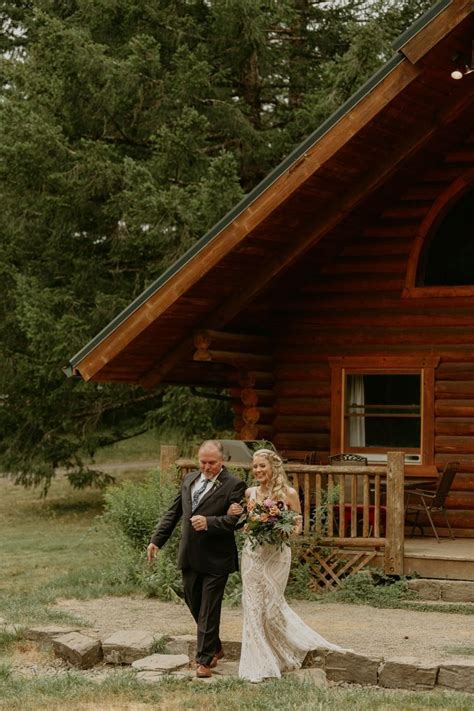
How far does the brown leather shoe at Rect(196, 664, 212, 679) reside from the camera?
8945 millimetres

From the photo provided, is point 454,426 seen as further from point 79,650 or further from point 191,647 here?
point 79,650

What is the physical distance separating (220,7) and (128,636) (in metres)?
15.6

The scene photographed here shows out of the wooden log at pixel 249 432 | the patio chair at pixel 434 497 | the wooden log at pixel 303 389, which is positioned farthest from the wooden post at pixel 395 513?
the wooden log at pixel 249 432

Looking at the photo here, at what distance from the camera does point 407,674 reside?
8.81m

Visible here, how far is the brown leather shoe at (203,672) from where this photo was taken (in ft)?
29.3

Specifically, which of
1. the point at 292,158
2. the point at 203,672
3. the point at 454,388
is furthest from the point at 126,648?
the point at 454,388

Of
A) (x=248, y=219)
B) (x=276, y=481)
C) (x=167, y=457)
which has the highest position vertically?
(x=248, y=219)

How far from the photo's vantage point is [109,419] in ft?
80.8

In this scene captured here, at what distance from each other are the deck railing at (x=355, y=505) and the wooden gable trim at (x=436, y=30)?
13.3 feet

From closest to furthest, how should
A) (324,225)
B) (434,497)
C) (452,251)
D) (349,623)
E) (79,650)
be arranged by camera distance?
(79,650), (349,623), (434,497), (324,225), (452,251)

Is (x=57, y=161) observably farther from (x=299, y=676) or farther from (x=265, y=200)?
(x=299, y=676)

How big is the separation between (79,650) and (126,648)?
14.7 inches

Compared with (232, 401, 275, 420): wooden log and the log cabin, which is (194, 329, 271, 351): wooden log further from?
(232, 401, 275, 420): wooden log

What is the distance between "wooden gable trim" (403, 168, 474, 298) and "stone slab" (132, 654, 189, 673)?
6.91 meters
